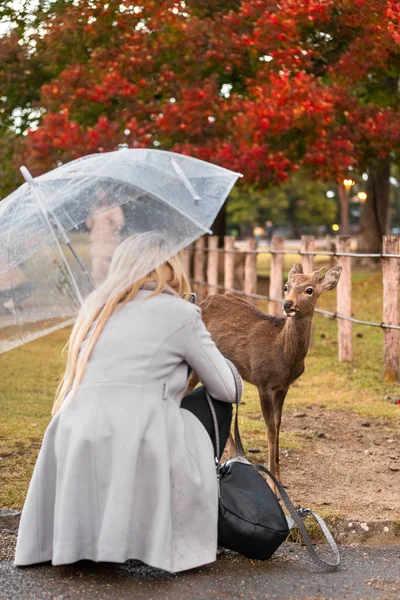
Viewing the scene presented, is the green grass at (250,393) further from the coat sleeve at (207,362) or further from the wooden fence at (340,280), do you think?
the coat sleeve at (207,362)

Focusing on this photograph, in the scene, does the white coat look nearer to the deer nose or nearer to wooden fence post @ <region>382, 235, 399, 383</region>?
the deer nose

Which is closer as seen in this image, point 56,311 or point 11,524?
point 56,311

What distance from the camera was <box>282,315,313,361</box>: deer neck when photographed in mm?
5918

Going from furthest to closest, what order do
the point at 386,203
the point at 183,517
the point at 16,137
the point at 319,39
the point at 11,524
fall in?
the point at 386,203 → the point at 16,137 → the point at 319,39 → the point at 11,524 → the point at 183,517

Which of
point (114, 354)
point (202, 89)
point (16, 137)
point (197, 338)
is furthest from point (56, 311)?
point (16, 137)

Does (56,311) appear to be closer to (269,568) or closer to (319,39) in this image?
(269,568)

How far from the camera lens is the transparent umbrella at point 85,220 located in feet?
14.1

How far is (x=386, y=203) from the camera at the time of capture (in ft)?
76.4

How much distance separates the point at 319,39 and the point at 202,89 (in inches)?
75.7

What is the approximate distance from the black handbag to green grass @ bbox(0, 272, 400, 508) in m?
1.40

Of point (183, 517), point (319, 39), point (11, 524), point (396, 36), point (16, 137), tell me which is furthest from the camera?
point (16, 137)

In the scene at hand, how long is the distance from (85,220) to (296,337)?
201cm

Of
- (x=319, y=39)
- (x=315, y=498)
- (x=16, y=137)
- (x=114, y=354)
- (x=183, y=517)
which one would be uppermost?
(x=319, y=39)

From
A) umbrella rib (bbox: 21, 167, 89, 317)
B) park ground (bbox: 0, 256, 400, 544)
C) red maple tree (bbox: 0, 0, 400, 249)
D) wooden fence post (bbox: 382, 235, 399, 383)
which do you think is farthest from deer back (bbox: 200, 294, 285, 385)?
red maple tree (bbox: 0, 0, 400, 249)
